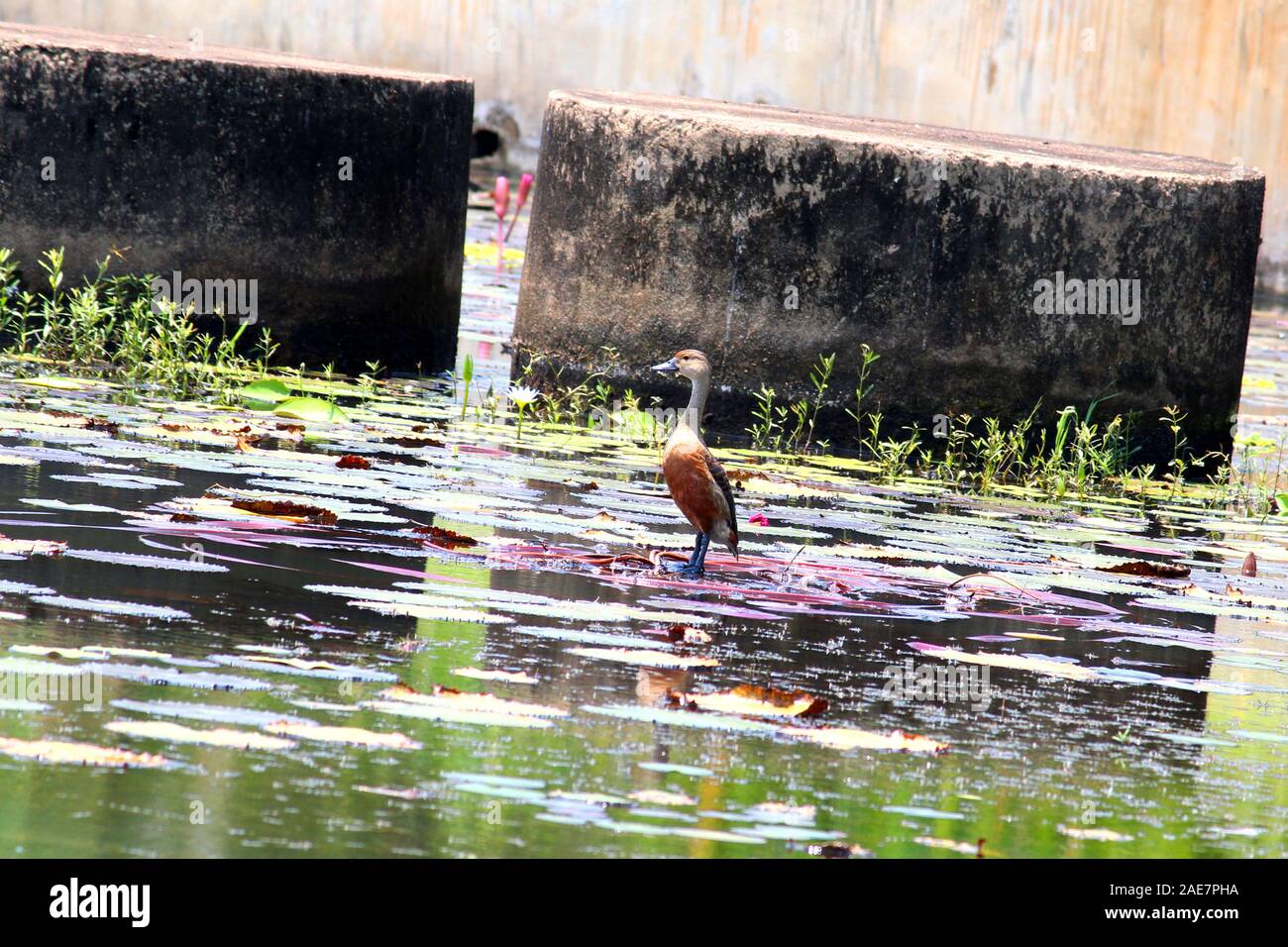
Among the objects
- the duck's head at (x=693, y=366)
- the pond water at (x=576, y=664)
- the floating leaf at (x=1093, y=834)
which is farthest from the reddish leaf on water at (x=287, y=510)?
the floating leaf at (x=1093, y=834)

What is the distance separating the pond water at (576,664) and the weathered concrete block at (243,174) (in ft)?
3.41

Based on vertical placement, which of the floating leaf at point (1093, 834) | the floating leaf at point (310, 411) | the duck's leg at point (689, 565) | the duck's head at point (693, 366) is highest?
the duck's head at point (693, 366)

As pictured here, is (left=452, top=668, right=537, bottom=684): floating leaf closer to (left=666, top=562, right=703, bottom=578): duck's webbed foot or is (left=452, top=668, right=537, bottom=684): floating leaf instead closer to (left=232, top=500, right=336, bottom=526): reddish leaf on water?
(left=666, top=562, right=703, bottom=578): duck's webbed foot

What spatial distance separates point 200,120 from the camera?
6977 millimetres

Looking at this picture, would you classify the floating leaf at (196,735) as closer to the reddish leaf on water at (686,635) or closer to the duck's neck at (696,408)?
the reddish leaf on water at (686,635)

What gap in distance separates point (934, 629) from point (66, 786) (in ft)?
6.84

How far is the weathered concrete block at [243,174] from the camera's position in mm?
6871

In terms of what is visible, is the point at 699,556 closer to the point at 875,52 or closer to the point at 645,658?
the point at 645,658

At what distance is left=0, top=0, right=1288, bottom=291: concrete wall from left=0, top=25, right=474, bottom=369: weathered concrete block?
8325 millimetres

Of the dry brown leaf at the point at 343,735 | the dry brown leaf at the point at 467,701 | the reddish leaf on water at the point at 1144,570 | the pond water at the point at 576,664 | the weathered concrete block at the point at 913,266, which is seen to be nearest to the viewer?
the pond water at the point at 576,664

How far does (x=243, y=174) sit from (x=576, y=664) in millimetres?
3823

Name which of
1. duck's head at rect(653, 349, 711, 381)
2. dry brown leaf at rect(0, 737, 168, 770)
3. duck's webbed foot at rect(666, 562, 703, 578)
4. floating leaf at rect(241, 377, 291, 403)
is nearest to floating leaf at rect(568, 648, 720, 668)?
duck's webbed foot at rect(666, 562, 703, 578)

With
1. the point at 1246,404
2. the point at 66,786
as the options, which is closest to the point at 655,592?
the point at 66,786

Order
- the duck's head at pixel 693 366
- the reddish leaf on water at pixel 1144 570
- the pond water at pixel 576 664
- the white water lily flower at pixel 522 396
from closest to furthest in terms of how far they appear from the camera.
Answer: the pond water at pixel 576 664 → the reddish leaf on water at pixel 1144 570 → the duck's head at pixel 693 366 → the white water lily flower at pixel 522 396
